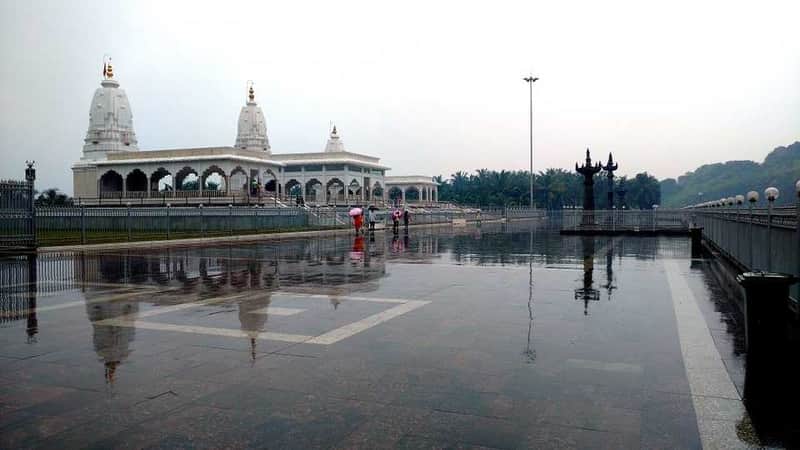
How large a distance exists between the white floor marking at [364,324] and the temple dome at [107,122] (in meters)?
58.7

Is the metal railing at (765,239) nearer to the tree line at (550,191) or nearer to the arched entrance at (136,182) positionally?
the arched entrance at (136,182)

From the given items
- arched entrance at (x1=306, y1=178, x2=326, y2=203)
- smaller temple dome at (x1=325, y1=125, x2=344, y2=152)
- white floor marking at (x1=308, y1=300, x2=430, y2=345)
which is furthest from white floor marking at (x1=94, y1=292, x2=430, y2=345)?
smaller temple dome at (x1=325, y1=125, x2=344, y2=152)

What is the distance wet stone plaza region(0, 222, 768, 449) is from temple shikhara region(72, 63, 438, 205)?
41223mm

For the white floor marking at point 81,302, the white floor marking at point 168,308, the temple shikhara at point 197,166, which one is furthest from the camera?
the temple shikhara at point 197,166

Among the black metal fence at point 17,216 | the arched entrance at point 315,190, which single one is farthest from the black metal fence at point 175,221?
the arched entrance at point 315,190

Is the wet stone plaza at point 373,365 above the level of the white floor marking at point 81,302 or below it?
below

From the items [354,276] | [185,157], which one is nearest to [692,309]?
[354,276]

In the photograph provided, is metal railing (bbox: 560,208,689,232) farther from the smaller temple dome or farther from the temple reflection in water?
the smaller temple dome

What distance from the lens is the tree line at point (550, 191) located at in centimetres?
9875

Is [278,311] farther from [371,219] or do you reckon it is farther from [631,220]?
[631,220]

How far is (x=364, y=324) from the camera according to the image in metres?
7.70

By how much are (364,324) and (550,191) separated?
97.3 meters

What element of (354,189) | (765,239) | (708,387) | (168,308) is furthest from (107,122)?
(708,387)

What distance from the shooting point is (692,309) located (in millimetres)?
8734
